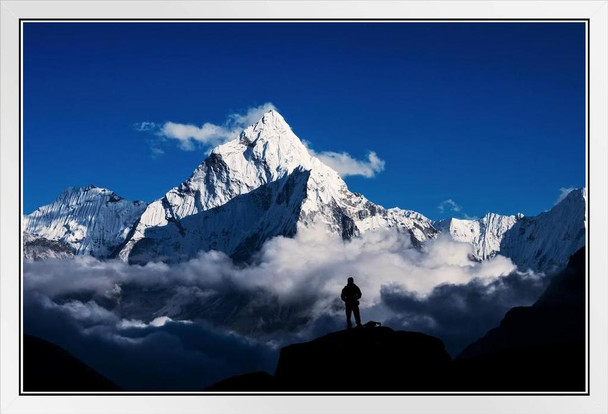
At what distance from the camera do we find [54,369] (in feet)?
194

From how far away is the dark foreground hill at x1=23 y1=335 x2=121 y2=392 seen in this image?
1860 inches

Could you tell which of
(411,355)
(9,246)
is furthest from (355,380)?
(9,246)

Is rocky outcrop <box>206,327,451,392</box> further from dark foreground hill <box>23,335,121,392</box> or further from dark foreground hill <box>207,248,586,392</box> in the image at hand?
dark foreground hill <box>23,335,121,392</box>

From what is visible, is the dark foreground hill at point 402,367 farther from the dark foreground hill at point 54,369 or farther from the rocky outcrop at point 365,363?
the dark foreground hill at point 54,369

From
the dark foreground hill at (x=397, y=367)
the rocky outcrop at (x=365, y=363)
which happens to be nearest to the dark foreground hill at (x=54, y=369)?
the dark foreground hill at (x=397, y=367)

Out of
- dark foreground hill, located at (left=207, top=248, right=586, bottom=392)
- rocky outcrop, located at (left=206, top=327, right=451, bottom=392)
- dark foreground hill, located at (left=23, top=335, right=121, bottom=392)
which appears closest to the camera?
rocky outcrop, located at (left=206, top=327, right=451, bottom=392)

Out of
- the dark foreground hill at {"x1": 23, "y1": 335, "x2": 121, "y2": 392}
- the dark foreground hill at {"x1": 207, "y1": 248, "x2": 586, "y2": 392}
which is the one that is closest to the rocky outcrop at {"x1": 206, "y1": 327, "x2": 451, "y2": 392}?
the dark foreground hill at {"x1": 207, "y1": 248, "x2": 586, "y2": 392}

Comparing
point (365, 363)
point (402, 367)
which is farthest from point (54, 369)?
point (402, 367)

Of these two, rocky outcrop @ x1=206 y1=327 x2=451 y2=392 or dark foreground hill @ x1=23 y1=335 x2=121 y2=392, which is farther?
dark foreground hill @ x1=23 y1=335 x2=121 y2=392

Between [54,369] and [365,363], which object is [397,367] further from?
[54,369]
